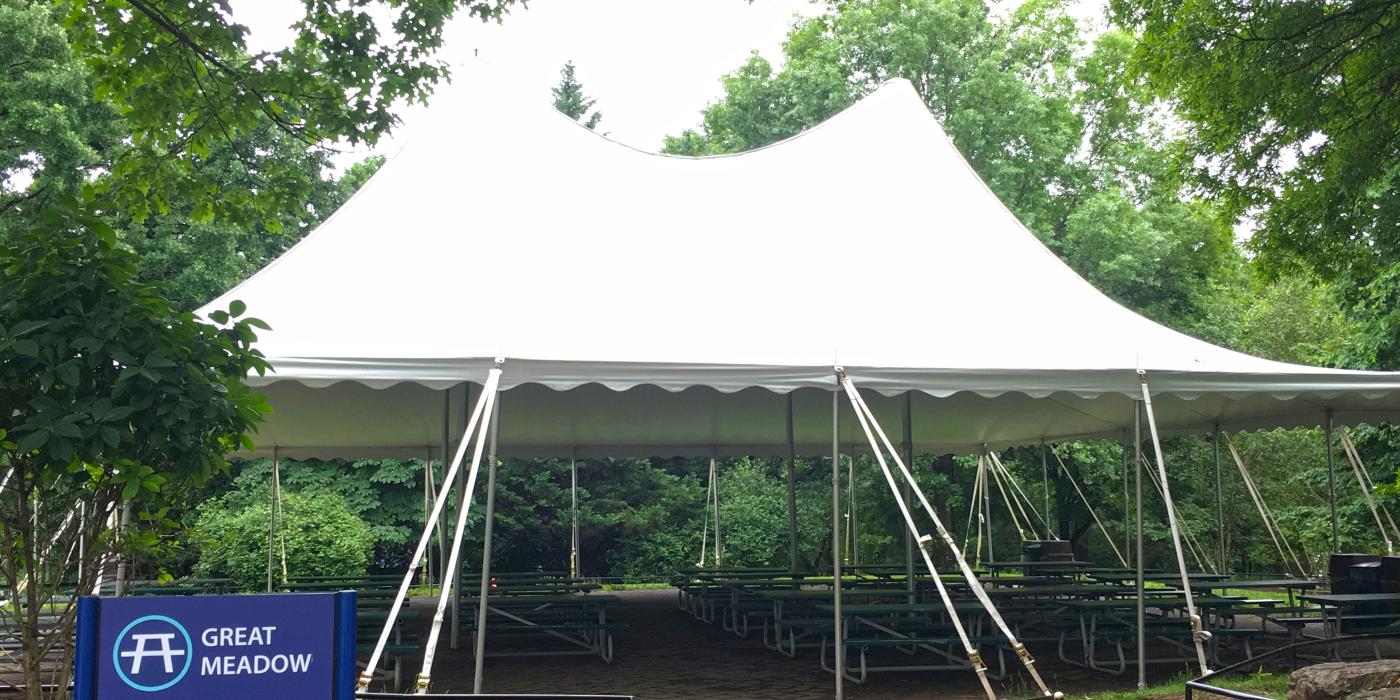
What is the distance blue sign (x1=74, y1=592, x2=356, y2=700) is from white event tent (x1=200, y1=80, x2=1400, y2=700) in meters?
3.56

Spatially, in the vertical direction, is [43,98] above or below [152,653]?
above

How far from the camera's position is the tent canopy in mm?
7309

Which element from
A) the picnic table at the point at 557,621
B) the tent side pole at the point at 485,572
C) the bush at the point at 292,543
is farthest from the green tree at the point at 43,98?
the tent side pole at the point at 485,572

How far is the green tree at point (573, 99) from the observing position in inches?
1161

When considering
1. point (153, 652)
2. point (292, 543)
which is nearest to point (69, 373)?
point (153, 652)

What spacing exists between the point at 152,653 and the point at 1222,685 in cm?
676

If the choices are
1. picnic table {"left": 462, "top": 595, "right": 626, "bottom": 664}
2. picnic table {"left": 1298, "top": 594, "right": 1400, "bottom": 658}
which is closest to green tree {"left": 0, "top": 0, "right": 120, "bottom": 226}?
picnic table {"left": 462, "top": 595, "right": 626, "bottom": 664}

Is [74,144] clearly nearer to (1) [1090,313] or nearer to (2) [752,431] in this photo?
(2) [752,431]

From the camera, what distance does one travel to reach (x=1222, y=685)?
300 inches

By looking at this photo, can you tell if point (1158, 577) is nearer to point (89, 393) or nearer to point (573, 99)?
point (89, 393)

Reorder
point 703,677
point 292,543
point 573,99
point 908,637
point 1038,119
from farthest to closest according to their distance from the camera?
point 573,99, point 1038,119, point 292,543, point 703,677, point 908,637

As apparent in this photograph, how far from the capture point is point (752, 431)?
15.0 metres

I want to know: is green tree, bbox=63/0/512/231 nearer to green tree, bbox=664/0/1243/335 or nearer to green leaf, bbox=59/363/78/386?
green leaf, bbox=59/363/78/386

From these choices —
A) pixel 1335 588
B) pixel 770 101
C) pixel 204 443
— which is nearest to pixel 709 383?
pixel 204 443
